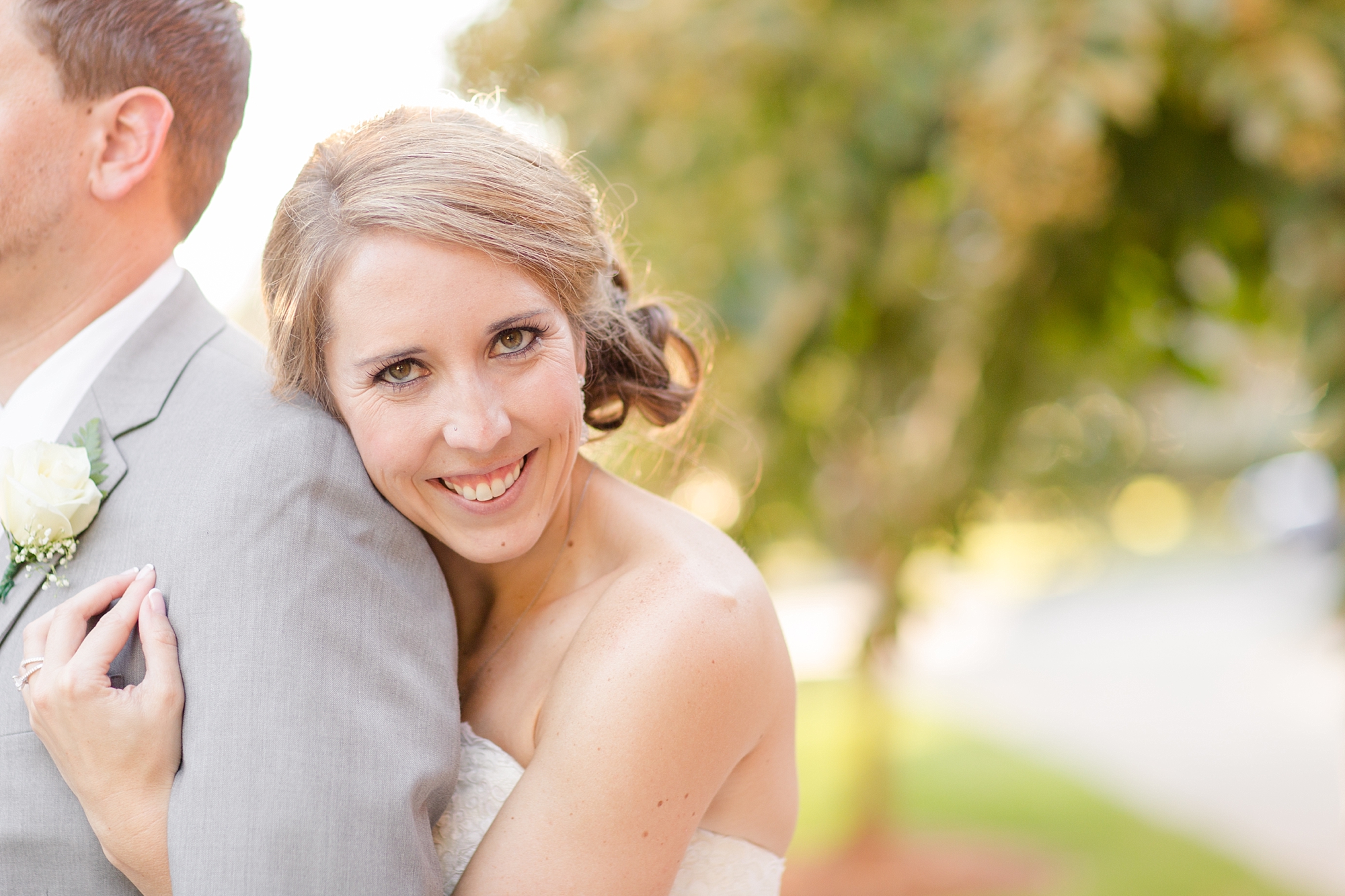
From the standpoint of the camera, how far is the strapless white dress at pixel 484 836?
6.19 feet

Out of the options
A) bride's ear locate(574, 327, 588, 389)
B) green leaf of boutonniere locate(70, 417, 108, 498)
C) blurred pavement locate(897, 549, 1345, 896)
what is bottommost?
green leaf of boutonniere locate(70, 417, 108, 498)

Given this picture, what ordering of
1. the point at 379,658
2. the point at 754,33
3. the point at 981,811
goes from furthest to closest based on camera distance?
the point at 981,811, the point at 754,33, the point at 379,658

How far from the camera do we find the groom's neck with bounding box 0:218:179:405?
2.00m

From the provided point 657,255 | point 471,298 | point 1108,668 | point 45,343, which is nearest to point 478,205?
point 471,298

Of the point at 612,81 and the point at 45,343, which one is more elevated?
the point at 612,81

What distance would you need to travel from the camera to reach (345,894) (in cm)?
154

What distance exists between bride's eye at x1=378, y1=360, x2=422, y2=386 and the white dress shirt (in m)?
0.51

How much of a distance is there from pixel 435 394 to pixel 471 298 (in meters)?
0.15

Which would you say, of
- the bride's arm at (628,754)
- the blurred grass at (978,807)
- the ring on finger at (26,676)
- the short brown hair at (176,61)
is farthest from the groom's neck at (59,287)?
the blurred grass at (978,807)

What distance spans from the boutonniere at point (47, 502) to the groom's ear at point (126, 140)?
473mm

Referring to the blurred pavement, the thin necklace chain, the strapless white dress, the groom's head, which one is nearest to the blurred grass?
the blurred pavement

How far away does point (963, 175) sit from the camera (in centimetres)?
312

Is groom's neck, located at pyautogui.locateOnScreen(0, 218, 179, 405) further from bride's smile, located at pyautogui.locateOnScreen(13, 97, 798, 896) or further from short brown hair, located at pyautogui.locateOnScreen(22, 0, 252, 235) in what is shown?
bride's smile, located at pyautogui.locateOnScreen(13, 97, 798, 896)

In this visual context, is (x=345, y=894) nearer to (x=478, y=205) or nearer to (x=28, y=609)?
(x=28, y=609)
